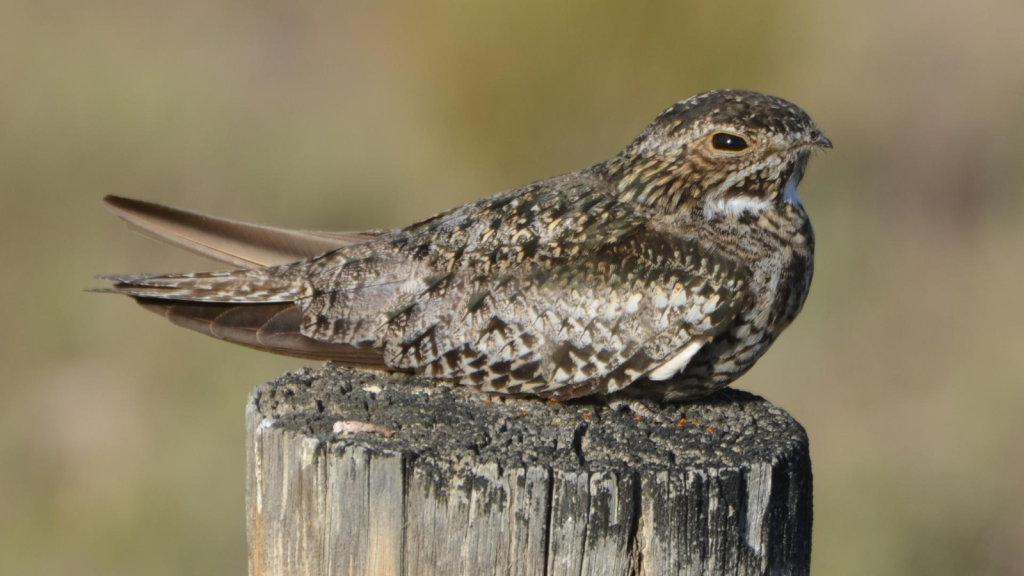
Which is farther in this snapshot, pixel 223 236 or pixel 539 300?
pixel 223 236

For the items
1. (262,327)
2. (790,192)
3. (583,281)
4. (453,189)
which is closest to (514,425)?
(583,281)

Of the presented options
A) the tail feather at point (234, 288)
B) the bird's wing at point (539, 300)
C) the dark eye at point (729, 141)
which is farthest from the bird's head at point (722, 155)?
the tail feather at point (234, 288)

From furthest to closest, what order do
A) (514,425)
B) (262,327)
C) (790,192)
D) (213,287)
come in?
(790,192)
(213,287)
(262,327)
(514,425)

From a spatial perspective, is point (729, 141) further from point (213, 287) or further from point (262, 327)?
point (213, 287)

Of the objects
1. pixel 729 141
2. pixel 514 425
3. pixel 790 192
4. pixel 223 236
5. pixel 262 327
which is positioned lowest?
pixel 514 425

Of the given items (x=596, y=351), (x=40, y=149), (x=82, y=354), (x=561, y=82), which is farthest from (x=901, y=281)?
(x=40, y=149)

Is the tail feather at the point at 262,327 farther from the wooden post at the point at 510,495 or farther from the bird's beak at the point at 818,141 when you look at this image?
the bird's beak at the point at 818,141

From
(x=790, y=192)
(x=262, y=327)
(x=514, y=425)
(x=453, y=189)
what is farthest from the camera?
(x=453, y=189)
